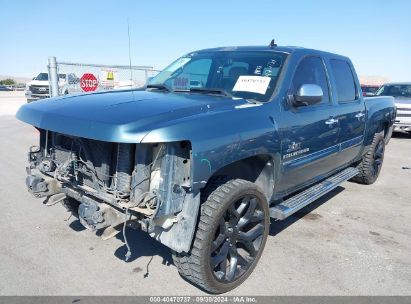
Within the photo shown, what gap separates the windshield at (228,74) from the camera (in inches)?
143

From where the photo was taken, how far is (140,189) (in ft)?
8.96

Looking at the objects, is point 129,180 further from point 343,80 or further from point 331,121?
point 343,80

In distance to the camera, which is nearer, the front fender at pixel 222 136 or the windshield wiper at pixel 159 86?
the front fender at pixel 222 136

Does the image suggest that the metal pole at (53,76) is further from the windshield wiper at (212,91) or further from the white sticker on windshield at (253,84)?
the white sticker on windshield at (253,84)

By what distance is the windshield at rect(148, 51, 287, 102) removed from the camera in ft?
11.9

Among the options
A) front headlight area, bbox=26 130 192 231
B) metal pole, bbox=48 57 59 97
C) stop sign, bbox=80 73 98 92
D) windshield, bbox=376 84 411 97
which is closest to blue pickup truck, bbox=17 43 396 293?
front headlight area, bbox=26 130 192 231

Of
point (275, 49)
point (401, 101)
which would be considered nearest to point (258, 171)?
point (275, 49)

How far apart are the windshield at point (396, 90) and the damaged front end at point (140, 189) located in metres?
12.0

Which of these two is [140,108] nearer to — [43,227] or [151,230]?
[151,230]

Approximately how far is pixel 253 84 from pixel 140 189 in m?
1.59

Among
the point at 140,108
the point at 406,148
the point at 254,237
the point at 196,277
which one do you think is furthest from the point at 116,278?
the point at 406,148

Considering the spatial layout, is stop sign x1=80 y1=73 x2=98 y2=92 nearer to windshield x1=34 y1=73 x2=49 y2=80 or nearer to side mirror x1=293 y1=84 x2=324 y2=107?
side mirror x1=293 y1=84 x2=324 y2=107

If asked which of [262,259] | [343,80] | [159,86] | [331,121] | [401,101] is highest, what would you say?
[343,80]

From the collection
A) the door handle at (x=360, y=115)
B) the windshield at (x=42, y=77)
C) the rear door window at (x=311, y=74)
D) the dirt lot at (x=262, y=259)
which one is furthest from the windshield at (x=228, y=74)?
the windshield at (x=42, y=77)
